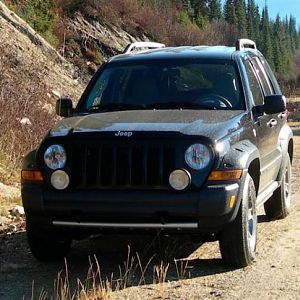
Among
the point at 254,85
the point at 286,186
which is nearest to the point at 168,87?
the point at 254,85

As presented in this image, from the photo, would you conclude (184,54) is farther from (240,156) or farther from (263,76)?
(240,156)

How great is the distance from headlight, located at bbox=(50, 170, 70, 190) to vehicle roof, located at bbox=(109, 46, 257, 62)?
204 cm

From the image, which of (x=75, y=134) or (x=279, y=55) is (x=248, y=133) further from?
(x=279, y=55)

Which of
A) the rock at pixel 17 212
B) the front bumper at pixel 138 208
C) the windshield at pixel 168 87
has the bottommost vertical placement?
the rock at pixel 17 212

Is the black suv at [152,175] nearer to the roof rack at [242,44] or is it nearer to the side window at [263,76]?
the roof rack at [242,44]

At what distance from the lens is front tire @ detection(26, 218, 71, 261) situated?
5.72 meters

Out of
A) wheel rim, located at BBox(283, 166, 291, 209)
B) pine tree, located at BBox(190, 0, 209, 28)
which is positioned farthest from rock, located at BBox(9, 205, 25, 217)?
pine tree, located at BBox(190, 0, 209, 28)

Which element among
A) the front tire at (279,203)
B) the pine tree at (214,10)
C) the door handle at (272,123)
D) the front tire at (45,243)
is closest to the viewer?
the front tire at (45,243)

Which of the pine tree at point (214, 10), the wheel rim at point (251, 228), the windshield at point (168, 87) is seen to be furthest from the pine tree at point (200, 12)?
the wheel rim at point (251, 228)

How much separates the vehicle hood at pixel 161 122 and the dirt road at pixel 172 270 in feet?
3.79

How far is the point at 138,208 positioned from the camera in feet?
16.9

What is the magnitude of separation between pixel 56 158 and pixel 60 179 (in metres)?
0.18

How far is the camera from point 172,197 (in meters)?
5.12

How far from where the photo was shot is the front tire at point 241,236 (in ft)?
17.8
